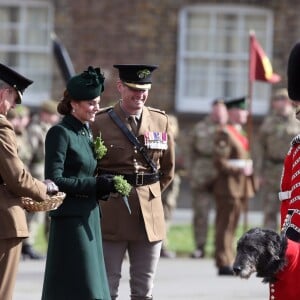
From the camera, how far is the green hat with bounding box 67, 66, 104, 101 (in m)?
9.09

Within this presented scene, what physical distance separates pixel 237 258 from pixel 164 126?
251 cm

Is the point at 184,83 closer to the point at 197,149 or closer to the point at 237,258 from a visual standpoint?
the point at 197,149

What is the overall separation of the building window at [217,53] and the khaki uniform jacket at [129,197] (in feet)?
43.4

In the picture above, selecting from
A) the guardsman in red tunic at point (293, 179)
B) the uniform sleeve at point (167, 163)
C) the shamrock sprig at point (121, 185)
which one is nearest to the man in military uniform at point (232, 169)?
the uniform sleeve at point (167, 163)

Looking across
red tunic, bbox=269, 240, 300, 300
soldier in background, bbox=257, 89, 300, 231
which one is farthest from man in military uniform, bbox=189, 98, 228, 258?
red tunic, bbox=269, 240, 300, 300

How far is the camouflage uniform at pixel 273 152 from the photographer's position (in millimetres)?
16531

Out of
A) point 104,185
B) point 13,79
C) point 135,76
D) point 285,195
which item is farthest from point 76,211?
point 285,195

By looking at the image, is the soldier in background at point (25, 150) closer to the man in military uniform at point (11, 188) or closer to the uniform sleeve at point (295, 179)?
the man in military uniform at point (11, 188)

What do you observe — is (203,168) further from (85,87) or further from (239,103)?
(85,87)

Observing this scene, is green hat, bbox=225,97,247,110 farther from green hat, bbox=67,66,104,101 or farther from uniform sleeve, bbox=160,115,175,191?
green hat, bbox=67,66,104,101

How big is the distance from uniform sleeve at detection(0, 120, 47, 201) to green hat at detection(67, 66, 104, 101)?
581mm

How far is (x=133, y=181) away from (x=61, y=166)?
0.88 meters

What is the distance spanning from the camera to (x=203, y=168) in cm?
1684

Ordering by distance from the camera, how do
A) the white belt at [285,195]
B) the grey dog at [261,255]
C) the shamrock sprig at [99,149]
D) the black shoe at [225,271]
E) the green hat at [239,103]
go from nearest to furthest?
the grey dog at [261,255], the white belt at [285,195], the shamrock sprig at [99,149], the black shoe at [225,271], the green hat at [239,103]
